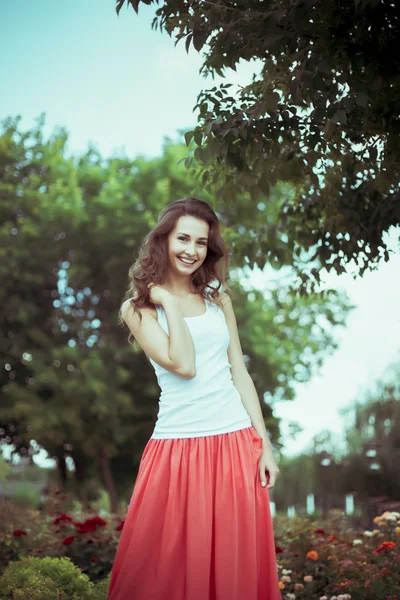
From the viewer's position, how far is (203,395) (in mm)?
3326

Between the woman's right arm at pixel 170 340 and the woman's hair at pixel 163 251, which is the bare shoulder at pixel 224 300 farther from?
the woman's right arm at pixel 170 340

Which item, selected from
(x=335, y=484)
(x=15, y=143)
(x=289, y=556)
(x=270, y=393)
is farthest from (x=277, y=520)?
(x=15, y=143)

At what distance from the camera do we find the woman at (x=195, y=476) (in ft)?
10.6

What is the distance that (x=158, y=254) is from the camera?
360 cm

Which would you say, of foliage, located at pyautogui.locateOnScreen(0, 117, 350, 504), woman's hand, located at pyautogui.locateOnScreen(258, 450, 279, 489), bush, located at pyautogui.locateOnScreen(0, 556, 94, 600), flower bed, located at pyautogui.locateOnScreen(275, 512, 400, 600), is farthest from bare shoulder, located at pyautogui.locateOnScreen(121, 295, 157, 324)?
foliage, located at pyautogui.locateOnScreen(0, 117, 350, 504)

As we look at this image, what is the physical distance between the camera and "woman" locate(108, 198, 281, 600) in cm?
323

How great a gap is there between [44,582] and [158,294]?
1786 millimetres

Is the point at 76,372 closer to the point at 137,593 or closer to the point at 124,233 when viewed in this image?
the point at 124,233

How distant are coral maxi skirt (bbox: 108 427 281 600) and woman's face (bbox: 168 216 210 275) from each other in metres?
0.83

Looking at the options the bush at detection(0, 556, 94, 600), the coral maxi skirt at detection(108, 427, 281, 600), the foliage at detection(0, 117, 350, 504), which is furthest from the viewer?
the foliage at detection(0, 117, 350, 504)

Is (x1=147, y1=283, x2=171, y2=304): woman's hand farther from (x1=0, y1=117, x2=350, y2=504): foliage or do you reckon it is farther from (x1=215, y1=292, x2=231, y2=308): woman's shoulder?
(x1=0, y1=117, x2=350, y2=504): foliage

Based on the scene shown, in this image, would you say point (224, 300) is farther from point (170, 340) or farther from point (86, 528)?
point (86, 528)

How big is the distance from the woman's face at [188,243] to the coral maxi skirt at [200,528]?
2.73 feet

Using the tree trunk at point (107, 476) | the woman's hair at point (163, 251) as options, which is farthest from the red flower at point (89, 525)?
the tree trunk at point (107, 476)
